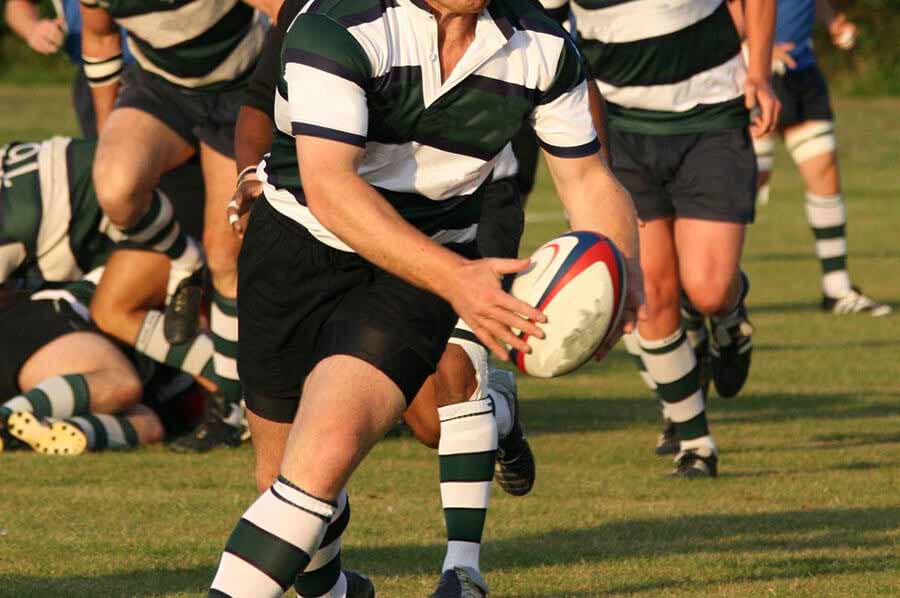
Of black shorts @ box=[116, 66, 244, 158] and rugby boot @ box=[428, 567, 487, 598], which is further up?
rugby boot @ box=[428, 567, 487, 598]

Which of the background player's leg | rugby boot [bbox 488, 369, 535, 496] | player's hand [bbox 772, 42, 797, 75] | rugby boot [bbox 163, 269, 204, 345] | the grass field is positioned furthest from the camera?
player's hand [bbox 772, 42, 797, 75]

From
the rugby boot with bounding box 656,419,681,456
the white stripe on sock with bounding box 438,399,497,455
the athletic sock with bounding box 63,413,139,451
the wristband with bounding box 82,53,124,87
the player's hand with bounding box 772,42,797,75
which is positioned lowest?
the player's hand with bounding box 772,42,797,75

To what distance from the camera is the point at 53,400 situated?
7.41 meters

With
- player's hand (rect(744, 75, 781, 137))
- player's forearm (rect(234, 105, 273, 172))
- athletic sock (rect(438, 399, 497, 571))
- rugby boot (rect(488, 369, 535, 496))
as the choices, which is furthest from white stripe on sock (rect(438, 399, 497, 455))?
player's hand (rect(744, 75, 781, 137))

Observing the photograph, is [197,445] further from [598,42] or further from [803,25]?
[803,25]

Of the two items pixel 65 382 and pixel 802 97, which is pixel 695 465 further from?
pixel 802 97

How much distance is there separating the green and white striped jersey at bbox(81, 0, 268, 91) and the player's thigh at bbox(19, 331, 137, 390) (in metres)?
1.11

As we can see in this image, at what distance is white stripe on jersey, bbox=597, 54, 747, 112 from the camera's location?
7.02 metres

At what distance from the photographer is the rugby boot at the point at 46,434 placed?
7.29 metres

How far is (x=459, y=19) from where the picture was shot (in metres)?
4.04

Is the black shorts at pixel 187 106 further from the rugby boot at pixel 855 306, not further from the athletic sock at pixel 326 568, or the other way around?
the rugby boot at pixel 855 306

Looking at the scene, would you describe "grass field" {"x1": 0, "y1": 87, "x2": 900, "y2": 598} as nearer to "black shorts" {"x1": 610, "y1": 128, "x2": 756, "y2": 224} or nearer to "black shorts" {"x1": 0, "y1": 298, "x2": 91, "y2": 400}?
"black shorts" {"x1": 0, "y1": 298, "x2": 91, "y2": 400}

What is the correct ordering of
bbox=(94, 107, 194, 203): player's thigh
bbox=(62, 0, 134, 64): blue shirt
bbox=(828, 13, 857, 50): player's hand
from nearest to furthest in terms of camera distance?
bbox=(94, 107, 194, 203): player's thigh, bbox=(62, 0, 134, 64): blue shirt, bbox=(828, 13, 857, 50): player's hand

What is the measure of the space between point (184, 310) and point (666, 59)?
218 centimetres
